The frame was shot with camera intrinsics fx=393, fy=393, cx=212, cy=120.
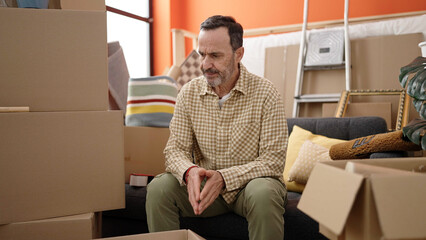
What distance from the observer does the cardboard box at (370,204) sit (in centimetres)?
55

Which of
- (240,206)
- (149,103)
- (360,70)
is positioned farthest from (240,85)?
(360,70)

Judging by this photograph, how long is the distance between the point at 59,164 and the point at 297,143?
40.7 inches

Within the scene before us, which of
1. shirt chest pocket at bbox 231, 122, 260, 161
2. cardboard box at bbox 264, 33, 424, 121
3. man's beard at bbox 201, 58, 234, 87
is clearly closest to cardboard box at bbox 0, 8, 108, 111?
man's beard at bbox 201, 58, 234, 87

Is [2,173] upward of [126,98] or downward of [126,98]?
downward

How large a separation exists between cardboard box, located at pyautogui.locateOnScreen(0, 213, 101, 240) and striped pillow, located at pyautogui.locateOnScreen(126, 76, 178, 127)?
0.67 meters

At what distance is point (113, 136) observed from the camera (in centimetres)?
141

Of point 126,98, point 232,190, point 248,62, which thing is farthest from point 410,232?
point 248,62

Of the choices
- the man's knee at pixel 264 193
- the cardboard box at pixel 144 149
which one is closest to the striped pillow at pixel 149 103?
the cardboard box at pixel 144 149

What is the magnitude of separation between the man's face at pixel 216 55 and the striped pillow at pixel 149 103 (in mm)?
A: 479

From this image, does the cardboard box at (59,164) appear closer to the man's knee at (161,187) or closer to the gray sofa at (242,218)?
the man's knee at (161,187)

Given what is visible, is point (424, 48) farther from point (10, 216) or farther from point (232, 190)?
point (10, 216)

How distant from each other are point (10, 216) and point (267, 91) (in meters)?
0.98

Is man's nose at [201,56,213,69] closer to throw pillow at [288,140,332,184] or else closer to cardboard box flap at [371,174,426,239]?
throw pillow at [288,140,332,184]

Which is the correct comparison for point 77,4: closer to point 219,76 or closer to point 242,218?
point 219,76
